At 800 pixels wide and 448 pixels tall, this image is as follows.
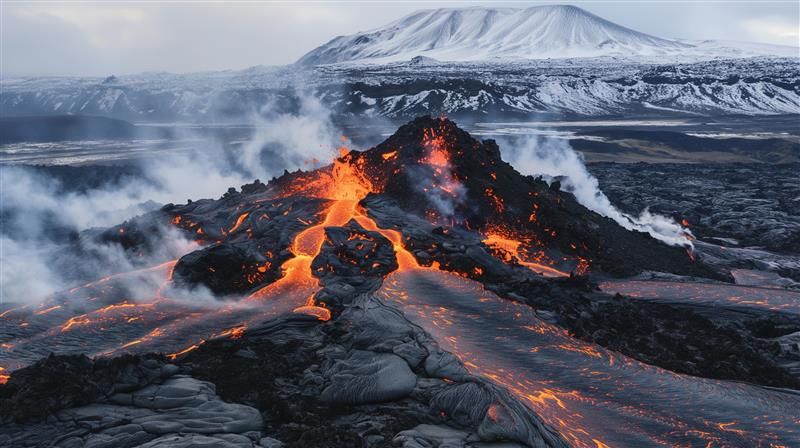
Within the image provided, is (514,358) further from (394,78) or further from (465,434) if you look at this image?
(394,78)

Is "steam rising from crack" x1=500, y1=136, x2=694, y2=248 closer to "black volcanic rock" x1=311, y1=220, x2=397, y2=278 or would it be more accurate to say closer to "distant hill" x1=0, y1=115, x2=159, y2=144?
"black volcanic rock" x1=311, y1=220, x2=397, y2=278

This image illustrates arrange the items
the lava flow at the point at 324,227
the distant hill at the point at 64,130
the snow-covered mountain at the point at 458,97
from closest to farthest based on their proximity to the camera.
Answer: the lava flow at the point at 324,227
the distant hill at the point at 64,130
the snow-covered mountain at the point at 458,97

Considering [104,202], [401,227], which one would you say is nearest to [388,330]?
[401,227]

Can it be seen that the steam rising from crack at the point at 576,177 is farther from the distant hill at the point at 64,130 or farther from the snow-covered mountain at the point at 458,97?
the distant hill at the point at 64,130

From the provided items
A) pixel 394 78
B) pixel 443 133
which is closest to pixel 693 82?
pixel 394 78

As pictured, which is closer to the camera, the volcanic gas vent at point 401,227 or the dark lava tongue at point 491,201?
the volcanic gas vent at point 401,227

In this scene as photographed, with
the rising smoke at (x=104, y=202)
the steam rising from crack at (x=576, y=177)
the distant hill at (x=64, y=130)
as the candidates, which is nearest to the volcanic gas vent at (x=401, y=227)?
the rising smoke at (x=104, y=202)

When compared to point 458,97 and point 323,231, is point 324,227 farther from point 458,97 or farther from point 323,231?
point 458,97
